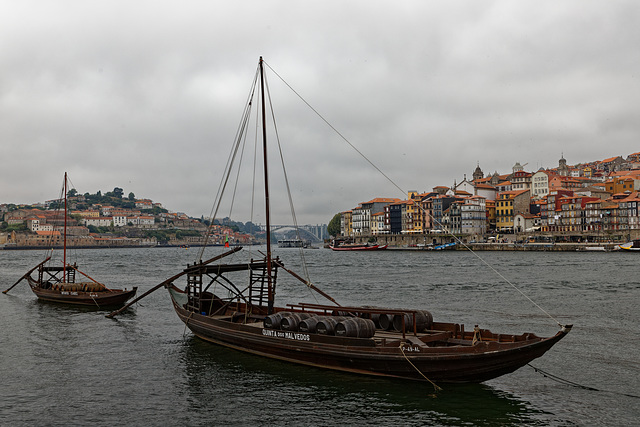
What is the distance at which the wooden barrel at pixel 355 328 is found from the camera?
16.6 m

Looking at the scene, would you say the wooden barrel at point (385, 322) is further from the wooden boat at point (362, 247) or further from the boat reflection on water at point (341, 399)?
the wooden boat at point (362, 247)

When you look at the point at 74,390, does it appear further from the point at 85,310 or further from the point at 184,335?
the point at 85,310

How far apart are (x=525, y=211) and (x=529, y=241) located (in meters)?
17.1

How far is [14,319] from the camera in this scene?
30953 millimetres

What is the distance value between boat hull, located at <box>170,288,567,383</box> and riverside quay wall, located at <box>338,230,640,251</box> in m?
111

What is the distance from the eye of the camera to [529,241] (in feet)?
448

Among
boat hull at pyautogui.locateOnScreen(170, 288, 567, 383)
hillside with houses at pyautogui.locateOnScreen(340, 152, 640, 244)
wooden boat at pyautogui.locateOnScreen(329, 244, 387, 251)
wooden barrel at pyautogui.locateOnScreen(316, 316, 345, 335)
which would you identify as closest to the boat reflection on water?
boat hull at pyautogui.locateOnScreen(170, 288, 567, 383)

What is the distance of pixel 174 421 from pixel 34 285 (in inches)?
1311

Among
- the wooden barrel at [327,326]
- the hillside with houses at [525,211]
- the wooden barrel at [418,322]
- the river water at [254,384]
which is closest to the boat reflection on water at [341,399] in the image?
the river water at [254,384]

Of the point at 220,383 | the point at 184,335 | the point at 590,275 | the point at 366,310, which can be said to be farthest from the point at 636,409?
the point at 590,275

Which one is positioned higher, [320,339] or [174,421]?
[320,339]

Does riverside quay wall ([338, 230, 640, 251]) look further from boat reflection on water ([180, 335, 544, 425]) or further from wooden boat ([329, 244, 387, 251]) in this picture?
boat reflection on water ([180, 335, 544, 425])

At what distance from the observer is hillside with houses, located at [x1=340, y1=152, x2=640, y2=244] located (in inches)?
5192

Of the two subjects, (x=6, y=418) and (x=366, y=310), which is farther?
(x=366, y=310)
